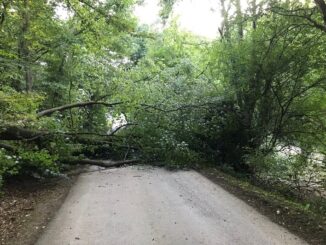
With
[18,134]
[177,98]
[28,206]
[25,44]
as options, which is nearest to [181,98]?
[177,98]

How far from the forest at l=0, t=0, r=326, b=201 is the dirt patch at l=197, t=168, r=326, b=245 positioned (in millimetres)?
2036

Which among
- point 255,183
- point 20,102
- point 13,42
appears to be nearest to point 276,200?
point 255,183

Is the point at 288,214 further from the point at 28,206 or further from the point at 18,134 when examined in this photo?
the point at 18,134

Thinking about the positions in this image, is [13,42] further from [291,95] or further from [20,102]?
[291,95]

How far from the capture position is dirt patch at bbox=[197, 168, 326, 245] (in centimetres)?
589

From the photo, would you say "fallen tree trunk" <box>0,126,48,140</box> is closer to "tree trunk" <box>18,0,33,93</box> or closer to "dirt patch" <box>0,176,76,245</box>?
"dirt patch" <box>0,176,76,245</box>

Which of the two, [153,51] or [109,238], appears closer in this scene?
[109,238]

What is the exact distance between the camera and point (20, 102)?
8.88 metres

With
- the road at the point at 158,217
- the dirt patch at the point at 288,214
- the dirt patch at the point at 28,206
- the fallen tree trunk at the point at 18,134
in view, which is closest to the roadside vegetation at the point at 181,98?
the fallen tree trunk at the point at 18,134

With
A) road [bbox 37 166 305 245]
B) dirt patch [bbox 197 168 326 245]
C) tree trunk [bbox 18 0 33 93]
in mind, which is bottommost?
road [bbox 37 166 305 245]

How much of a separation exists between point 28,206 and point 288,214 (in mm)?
5059

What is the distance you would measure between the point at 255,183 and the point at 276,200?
315cm

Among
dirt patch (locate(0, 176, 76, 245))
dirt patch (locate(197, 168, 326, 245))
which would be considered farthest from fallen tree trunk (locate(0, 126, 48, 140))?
dirt patch (locate(197, 168, 326, 245))

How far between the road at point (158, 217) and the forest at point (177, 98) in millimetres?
1939
